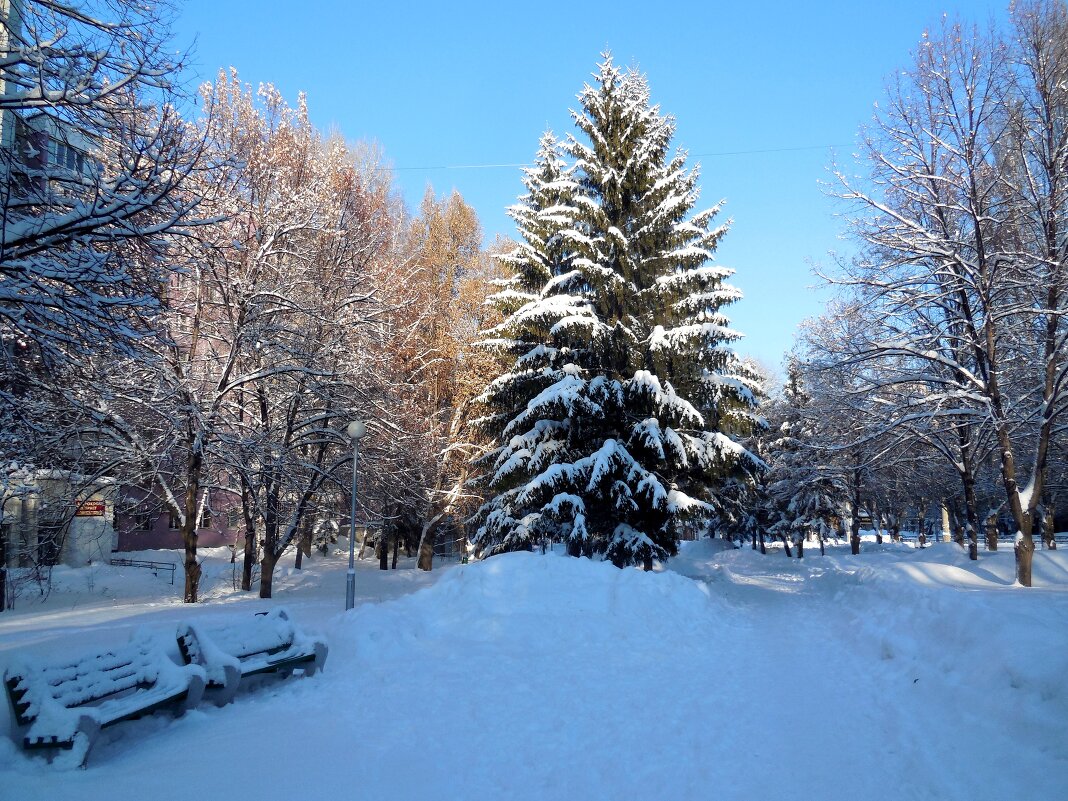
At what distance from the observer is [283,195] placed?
55.6 ft

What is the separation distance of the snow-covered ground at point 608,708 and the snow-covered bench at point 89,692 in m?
0.19

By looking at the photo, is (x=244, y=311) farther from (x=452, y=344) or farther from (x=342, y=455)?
(x=452, y=344)

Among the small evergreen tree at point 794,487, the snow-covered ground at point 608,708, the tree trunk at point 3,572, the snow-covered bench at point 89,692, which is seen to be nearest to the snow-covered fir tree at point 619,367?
the snow-covered ground at point 608,708

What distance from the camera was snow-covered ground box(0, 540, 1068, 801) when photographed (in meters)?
4.44

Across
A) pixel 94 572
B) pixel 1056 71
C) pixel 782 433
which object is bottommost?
pixel 94 572

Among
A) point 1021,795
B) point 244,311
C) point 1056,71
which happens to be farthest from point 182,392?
point 1056,71

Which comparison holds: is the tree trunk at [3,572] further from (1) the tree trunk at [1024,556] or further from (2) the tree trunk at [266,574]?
(1) the tree trunk at [1024,556]

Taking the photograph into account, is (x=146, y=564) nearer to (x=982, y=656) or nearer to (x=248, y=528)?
(x=248, y=528)

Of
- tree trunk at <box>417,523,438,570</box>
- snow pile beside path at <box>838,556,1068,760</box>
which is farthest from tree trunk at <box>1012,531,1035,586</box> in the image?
tree trunk at <box>417,523,438,570</box>

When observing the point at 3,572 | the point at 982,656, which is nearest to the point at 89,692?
the point at 982,656

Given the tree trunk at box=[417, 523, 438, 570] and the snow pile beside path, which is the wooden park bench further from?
the snow pile beside path

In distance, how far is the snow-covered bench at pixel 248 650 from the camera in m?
5.98

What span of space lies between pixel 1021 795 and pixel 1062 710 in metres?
1.12

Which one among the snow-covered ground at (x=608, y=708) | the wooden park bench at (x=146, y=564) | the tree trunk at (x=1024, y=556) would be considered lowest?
the wooden park bench at (x=146, y=564)
